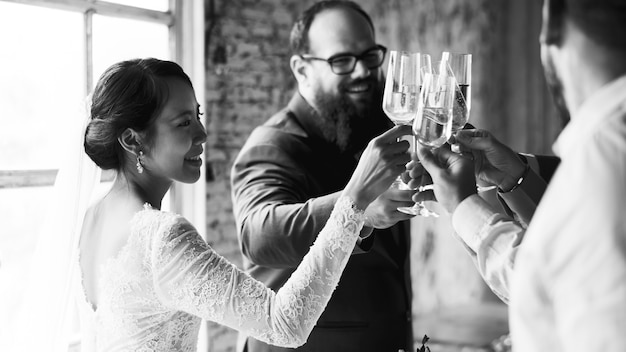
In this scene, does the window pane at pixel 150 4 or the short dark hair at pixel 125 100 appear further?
the window pane at pixel 150 4

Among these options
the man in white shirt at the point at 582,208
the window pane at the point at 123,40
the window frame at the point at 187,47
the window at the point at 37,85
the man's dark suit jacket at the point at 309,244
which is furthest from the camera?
the window frame at the point at 187,47

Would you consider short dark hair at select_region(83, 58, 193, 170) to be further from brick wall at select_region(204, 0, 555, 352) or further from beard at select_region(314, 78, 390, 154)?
brick wall at select_region(204, 0, 555, 352)

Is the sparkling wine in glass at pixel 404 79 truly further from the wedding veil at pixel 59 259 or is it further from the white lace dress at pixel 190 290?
the wedding veil at pixel 59 259

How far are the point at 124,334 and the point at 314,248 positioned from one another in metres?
0.50

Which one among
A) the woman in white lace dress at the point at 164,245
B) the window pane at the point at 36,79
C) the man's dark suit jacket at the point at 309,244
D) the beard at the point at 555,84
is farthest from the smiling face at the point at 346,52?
the beard at the point at 555,84

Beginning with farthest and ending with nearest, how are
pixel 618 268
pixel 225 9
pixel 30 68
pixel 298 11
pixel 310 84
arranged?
pixel 298 11
pixel 225 9
pixel 30 68
pixel 310 84
pixel 618 268

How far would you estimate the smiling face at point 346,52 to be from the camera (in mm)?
2746

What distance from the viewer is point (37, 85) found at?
343 cm

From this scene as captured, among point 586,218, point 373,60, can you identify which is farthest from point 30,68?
point 586,218

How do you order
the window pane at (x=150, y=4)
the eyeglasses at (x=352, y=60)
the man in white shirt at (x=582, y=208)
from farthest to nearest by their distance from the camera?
1. the window pane at (x=150, y=4)
2. the eyeglasses at (x=352, y=60)
3. the man in white shirt at (x=582, y=208)

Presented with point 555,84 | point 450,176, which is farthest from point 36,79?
point 555,84

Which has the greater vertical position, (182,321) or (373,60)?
(373,60)

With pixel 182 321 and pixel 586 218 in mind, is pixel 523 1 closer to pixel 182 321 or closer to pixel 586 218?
pixel 182 321

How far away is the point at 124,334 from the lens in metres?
1.80
